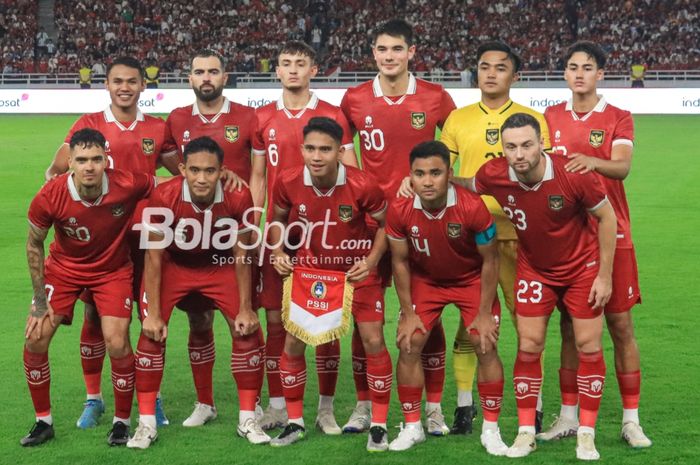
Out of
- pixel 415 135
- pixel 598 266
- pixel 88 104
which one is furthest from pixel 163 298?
pixel 88 104

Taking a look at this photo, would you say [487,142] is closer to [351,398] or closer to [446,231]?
[446,231]

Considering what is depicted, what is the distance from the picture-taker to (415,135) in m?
7.03

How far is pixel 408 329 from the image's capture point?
6320 mm

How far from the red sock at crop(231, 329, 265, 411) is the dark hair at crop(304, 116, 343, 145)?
134cm

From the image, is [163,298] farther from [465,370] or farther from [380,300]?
[465,370]

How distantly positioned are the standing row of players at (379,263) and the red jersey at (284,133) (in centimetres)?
1

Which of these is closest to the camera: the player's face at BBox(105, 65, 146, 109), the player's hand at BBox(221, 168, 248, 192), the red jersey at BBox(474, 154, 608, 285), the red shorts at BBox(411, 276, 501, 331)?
the red jersey at BBox(474, 154, 608, 285)

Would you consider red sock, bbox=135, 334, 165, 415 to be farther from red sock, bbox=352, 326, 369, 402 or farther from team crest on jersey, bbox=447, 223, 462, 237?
team crest on jersey, bbox=447, 223, 462, 237

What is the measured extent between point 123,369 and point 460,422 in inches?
85.8

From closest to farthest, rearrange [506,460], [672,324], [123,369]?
1. [506,460]
2. [123,369]
3. [672,324]

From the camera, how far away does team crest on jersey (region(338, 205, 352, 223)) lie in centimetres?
642

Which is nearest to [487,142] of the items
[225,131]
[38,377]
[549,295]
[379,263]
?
[379,263]

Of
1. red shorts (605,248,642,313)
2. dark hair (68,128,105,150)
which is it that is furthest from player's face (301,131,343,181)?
red shorts (605,248,642,313)

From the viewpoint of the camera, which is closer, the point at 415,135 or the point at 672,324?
the point at 415,135
